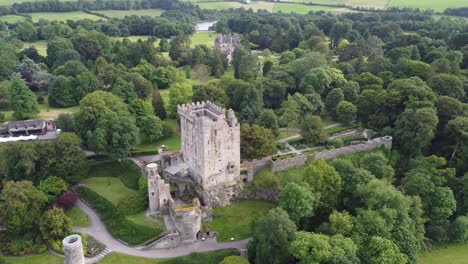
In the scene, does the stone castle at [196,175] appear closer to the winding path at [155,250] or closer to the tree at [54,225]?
the winding path at [155,250]

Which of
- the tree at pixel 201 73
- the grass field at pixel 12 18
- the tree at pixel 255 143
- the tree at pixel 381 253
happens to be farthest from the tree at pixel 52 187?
the grass field at pixel 12 18

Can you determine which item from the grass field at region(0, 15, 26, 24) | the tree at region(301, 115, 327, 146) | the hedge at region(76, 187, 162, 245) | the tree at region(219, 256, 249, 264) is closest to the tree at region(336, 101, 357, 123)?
the tree at region(301, 115, 327, 146)

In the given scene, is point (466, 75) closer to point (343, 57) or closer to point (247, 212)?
point (343, 57)

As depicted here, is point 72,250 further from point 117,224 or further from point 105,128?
point 105,128

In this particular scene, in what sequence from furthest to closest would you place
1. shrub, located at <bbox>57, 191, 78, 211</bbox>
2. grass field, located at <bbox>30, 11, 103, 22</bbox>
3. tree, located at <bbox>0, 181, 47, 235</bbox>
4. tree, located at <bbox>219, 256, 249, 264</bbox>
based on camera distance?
1. grass field, located at <bbox>30, 11, 103, 22</bbox>
2. shrub, located at <bbox>57, 191, 78, 211</bbox>
3. tree, located at <bbox>0, 181, 47, 235</bbox>
4. tree, located at <bbox>219, 256, 249, 264</bbox>

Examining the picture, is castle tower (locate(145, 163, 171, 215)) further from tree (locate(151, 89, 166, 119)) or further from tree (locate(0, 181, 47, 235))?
tree (locate(151, 89, 166, 119))

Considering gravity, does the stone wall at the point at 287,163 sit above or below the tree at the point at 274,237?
above
